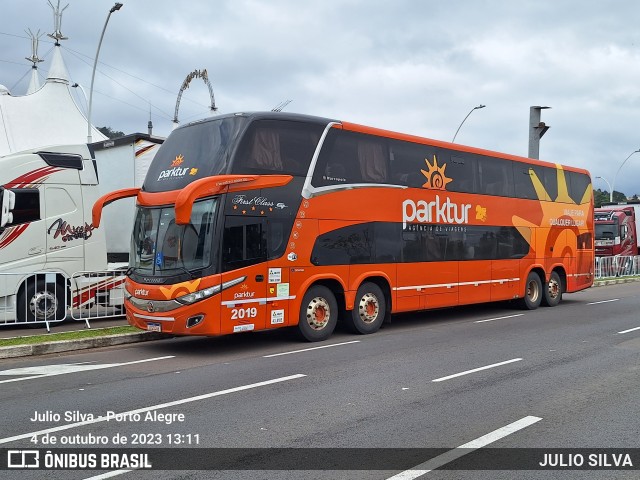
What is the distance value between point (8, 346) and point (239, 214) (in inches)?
175

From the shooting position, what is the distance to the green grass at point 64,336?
10992mm

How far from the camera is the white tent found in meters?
27.6

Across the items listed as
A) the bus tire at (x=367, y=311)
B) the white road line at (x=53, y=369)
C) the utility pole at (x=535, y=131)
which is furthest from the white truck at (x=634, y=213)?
the white road line at (x=53, y=369)

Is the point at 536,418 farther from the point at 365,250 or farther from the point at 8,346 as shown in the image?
the point at 8,346

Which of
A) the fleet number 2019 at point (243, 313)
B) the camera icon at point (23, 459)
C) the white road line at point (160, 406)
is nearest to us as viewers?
the camera icon at point (23, 459)

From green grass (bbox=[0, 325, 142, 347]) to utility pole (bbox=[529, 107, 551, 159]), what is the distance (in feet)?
54.6

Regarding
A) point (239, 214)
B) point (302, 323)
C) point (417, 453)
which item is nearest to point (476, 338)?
point (302, 323)

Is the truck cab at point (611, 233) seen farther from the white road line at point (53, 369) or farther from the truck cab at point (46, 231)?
the white road line at point (53, 369)

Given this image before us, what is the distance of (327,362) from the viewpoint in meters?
9.70

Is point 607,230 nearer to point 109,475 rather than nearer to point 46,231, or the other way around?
point 46,231

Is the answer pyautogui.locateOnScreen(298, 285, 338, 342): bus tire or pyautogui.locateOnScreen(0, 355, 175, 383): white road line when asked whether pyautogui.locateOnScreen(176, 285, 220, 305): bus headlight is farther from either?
pyautogui.locateOnScreen(298, 285, 338, 342): bus tire

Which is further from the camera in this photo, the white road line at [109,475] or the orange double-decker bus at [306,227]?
the orange double-decker bus at [306,227]

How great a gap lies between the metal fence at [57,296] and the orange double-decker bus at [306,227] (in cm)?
290

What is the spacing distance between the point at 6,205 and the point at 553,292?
15.0 metres
